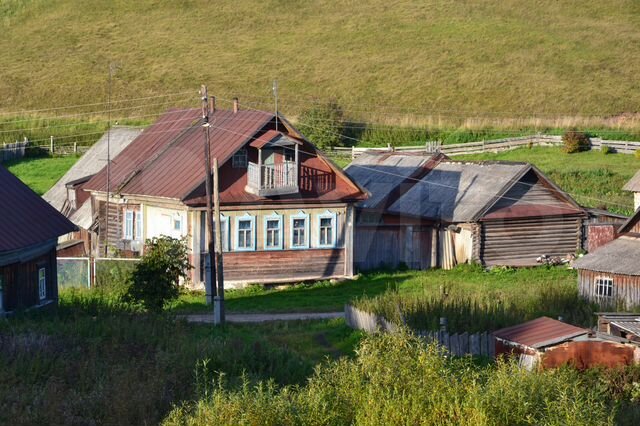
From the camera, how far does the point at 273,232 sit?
3881 centimetres

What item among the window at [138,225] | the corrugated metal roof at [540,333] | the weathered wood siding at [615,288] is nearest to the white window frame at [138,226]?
the window at [138,225]

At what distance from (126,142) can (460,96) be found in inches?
1391

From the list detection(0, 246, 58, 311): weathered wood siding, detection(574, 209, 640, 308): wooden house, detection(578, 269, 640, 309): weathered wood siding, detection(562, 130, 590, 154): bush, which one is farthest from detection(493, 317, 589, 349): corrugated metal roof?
detection(562, 130, 590, 154): bush

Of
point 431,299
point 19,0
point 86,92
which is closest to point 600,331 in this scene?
point 431,299

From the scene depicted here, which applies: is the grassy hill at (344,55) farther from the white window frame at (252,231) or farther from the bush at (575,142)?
the white window frame at (252,231)

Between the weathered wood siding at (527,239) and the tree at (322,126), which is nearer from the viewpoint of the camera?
the weathered wood siding at (527,239)

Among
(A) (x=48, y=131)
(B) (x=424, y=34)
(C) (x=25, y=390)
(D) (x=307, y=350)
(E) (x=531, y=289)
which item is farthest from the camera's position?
(B) (x=424, y=34)

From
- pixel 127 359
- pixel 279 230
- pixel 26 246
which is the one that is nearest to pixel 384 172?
pixel 279 230

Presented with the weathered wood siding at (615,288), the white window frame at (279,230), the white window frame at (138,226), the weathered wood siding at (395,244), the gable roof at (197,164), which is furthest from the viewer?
the weathered wood siding at (395,244)

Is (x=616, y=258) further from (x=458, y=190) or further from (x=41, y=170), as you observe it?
(x=41, y=170)

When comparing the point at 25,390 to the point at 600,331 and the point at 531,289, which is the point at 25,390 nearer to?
the point at 600,331

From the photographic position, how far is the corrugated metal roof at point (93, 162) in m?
48.5

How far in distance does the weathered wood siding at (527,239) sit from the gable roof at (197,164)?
17.0ft

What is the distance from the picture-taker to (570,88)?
79.3m
